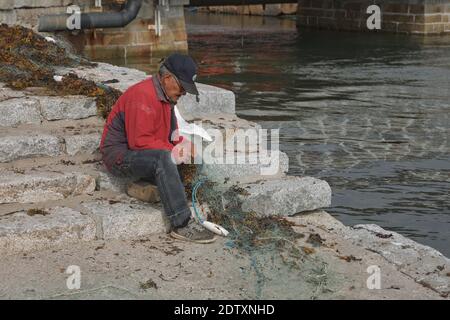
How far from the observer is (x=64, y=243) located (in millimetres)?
6008

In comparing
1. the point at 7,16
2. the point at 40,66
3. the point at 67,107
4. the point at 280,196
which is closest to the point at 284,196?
the point at 280,196

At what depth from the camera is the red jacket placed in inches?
246

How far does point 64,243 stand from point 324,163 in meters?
5.97

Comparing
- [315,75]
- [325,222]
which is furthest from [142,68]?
[325,222]

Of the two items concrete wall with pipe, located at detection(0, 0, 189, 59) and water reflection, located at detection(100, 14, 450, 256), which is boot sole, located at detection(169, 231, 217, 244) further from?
concrete wall with pipe, located at detection(0, 0, 189, 59)

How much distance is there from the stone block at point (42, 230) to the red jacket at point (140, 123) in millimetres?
659

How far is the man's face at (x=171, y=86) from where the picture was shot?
245 inches

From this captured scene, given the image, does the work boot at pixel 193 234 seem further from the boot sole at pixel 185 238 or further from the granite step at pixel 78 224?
the granite step at pixel 78 224

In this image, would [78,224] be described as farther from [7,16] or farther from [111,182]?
[7,16]

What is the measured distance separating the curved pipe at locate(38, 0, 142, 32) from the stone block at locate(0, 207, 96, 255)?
13153 millimetres

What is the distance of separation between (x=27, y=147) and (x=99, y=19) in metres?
13.7
